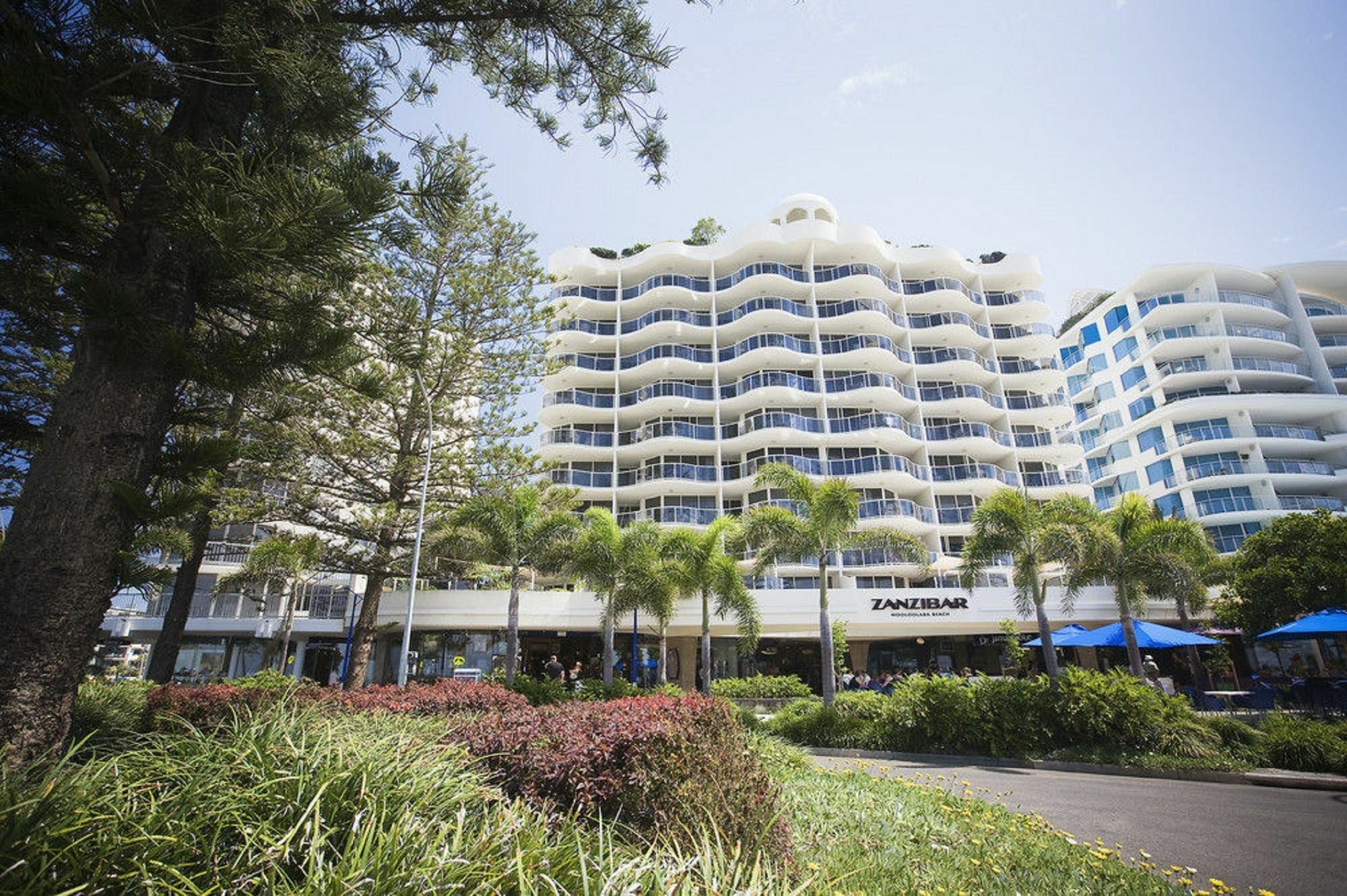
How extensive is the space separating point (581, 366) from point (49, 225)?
3765cm

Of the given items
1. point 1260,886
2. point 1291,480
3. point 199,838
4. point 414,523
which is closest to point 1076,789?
point 1260,886

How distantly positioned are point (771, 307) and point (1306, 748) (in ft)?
110

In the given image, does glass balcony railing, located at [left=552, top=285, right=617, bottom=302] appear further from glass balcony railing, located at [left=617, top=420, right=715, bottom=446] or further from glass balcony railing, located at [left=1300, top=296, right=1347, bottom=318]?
glass balcony railing, located at [left=1300, top=296, right=1347, bottom=318]

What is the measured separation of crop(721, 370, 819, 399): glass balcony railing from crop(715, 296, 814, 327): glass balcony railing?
4.02 m

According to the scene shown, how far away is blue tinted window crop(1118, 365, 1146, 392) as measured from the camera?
47.1 meters

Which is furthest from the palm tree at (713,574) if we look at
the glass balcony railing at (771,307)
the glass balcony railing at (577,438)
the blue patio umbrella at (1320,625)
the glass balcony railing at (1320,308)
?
the glass balcony railing at (1320,308)

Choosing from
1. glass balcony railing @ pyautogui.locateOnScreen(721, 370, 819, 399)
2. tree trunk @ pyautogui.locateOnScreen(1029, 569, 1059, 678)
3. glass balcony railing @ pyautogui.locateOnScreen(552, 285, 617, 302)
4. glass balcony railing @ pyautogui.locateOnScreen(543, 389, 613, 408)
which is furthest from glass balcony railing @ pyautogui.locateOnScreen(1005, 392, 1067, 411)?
glass balcony railing @ pyautogui.locateOnScreen(552, 285, 617, 302)

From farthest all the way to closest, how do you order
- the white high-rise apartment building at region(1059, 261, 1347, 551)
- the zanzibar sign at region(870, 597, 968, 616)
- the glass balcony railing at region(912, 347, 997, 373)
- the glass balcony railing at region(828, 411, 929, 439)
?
the glass balcony railing at region(912, 347, 997, 373)
the white high-rise apartment building at region(1059, 261, 1347, 551)
the glass balcony railing at region(828, 411, 929, 439)
the zanzibar sign at region(870, 597, 968, 616)

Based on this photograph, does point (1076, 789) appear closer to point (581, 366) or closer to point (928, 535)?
point (928, 535)

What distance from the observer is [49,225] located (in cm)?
424

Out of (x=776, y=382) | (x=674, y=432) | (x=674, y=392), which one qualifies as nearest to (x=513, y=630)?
(x=674, y=432)

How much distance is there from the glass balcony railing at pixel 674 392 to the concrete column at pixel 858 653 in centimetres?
1606

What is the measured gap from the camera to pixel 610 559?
20875 mm

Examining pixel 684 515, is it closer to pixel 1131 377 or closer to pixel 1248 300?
pixel 1131 377
